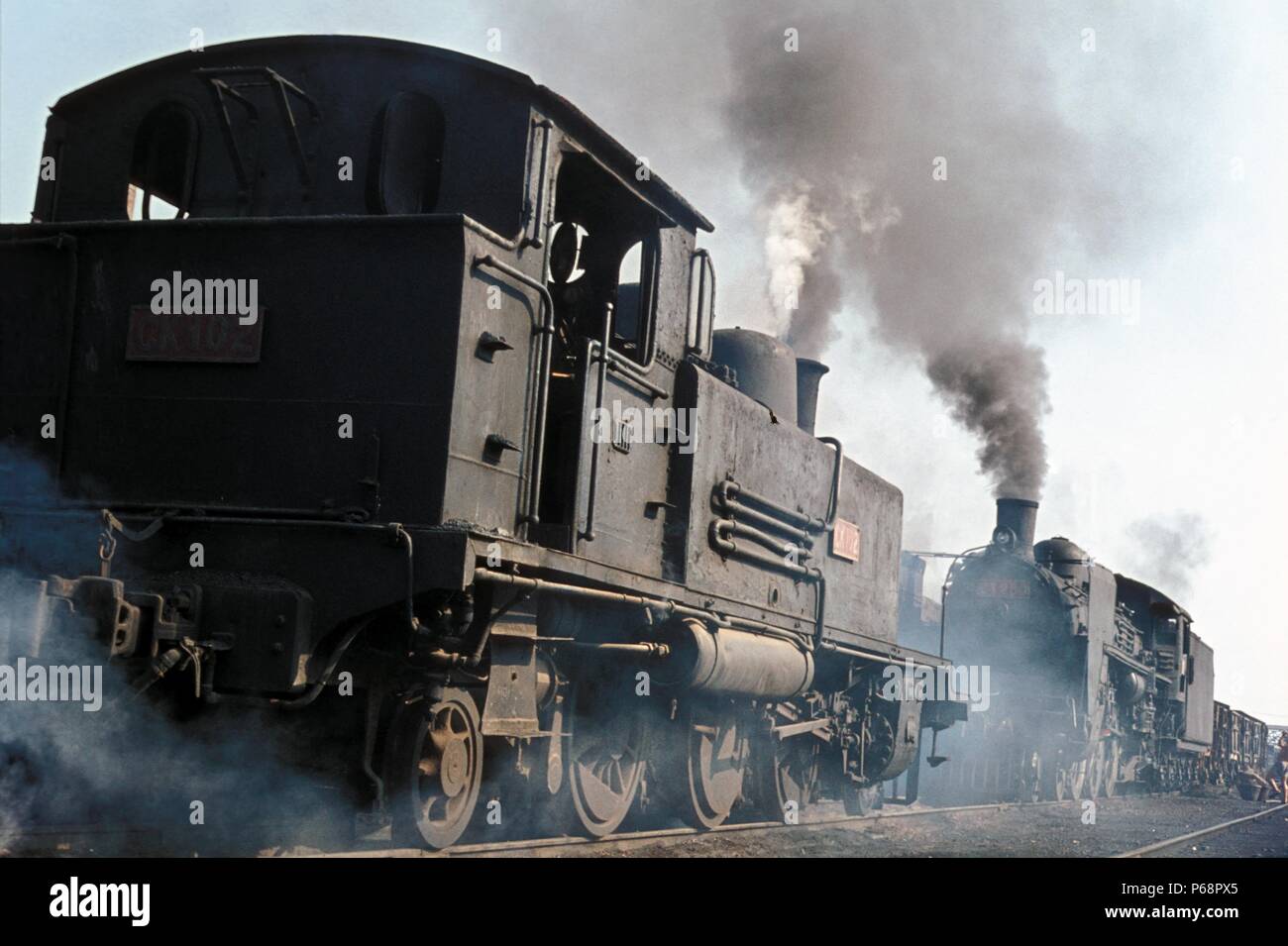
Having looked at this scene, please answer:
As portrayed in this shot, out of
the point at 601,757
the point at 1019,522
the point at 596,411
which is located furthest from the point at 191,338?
the point at 1019,522

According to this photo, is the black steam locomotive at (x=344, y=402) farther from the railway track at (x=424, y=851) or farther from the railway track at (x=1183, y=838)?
the railway track at (x=1183, y=838)

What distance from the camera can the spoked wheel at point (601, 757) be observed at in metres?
8.30

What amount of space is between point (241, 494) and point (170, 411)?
0.53 meters

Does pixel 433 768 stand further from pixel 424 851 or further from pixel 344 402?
pixel 344 402

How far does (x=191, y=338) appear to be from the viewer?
6.36 meters

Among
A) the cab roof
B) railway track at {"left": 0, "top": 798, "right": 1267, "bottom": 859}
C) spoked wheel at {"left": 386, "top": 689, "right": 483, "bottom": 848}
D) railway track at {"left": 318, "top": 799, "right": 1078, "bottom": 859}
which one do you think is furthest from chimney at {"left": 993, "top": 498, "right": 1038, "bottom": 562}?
spoked wheel at {"left": 386, "top": 689, "right": 483, "bottom": 848}

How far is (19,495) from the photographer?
6.34 meters

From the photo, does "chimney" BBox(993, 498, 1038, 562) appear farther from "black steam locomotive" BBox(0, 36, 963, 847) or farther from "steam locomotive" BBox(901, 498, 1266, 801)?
"black steam locomotive" BBox(0, 36, 963, 847)

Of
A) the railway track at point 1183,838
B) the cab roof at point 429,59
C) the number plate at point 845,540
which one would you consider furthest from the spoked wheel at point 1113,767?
the cab roof at point 429,59

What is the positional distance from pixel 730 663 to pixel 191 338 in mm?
3904

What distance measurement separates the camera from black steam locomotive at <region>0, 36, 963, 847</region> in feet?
19.4

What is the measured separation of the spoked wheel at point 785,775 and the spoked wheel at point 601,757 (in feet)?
6.80
